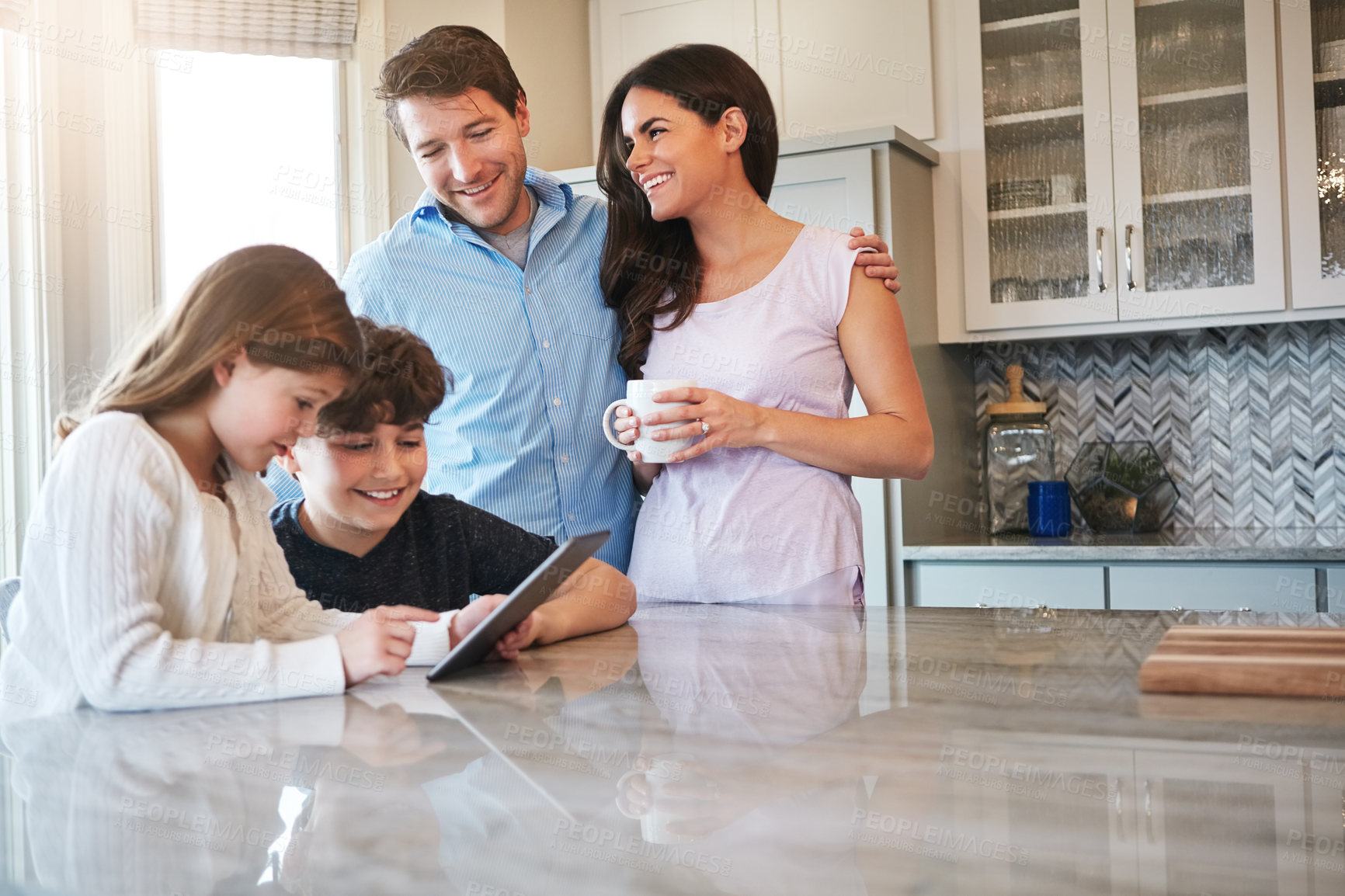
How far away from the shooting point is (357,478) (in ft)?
3.35

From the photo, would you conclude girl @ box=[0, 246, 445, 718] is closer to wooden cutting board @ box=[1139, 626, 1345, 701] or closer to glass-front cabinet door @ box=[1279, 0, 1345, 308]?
wooden cutting board @ box=[1139, 626, 1345, 701]

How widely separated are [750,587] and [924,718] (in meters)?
0.80

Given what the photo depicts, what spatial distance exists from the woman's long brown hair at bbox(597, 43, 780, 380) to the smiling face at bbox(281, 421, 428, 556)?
23.0 inches

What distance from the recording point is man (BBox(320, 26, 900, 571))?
1.51 meters

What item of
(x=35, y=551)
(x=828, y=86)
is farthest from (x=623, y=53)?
(x=35, y=551)

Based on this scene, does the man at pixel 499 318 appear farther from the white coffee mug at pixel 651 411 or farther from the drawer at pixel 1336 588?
the drawer at pixel 1336 588

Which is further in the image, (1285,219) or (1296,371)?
(1296,371)

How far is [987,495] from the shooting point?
3.10 meters

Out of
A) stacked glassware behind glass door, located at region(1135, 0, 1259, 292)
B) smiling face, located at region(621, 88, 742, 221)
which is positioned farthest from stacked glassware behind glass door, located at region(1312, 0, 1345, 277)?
smiling face, located at region(621, 88, 742, 221)

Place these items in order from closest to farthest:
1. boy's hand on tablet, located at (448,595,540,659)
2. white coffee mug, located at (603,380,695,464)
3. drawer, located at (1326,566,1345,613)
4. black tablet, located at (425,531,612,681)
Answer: black tablet, located at (425,531,612,681)
boy's hand on tablet, located at (448,595,540,659)
white coffee mug, located at (603,380,695,464)
drawer, located at (1326,566,1345,613)

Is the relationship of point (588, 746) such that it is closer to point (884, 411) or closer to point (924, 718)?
point (924, 718)

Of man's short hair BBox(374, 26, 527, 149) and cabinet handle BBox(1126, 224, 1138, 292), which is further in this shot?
Result: cabinet handle BBox(1126, 224, 1138, 292)

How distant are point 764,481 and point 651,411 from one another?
0.80ft

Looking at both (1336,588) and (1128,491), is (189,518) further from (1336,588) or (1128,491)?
(1128,491)
